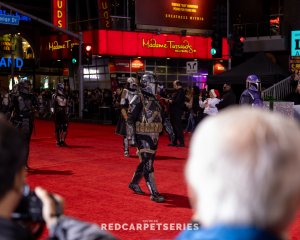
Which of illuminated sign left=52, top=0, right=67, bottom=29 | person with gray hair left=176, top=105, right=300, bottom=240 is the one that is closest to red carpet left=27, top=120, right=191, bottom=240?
person with gray hair left=176, top=105, right=300, bottom=240

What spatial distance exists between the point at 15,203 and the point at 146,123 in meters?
5.97

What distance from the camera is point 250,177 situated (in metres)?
1.23

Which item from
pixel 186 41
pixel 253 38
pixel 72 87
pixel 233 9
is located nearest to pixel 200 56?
pixel 186 41

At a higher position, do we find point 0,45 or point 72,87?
point 0,45

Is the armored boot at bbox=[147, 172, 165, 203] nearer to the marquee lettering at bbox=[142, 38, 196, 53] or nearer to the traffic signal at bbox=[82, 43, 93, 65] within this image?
the traffic signal at bbox=[82, 43, 93, 65]

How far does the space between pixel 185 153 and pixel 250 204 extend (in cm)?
1265

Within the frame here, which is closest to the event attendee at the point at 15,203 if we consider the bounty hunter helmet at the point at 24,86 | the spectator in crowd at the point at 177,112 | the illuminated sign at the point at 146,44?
the bounty hunter helmet at the point at 24,86

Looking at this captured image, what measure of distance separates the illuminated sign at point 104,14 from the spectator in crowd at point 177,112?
15.8 m

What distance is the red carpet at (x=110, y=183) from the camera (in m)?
6.73

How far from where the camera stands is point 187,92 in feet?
64.9

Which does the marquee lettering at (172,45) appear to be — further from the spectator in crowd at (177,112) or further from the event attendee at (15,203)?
the event attendee at (15,203)

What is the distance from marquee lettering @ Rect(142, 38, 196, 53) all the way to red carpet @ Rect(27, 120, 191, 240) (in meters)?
15.7

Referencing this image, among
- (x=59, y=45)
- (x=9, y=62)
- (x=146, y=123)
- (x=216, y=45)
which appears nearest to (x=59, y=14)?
(x=59, y=45)

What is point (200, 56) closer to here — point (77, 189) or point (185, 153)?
point (185, 153)
